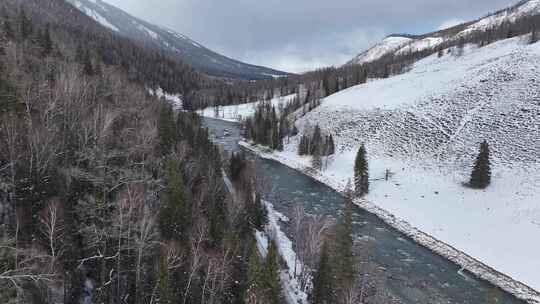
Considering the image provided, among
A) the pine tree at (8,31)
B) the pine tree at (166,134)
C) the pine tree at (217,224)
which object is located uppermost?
the pine tree at (8,31)

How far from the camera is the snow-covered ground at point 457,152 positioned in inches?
1578

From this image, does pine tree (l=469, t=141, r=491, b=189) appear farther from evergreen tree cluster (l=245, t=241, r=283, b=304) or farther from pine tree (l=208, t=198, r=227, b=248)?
evergreen tree cluster (l=245, t=241, r=283, b=304)

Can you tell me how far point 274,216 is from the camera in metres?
44.5

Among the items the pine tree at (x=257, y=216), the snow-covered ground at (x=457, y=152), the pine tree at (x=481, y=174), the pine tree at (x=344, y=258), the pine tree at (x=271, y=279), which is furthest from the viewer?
the pine tree at (x=481, y=174)

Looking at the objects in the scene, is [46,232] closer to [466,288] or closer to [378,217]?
[466,288]

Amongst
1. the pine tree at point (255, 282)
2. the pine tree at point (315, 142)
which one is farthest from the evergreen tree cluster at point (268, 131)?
the pine tree at point (255, 282)

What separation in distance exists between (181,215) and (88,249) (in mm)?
7326

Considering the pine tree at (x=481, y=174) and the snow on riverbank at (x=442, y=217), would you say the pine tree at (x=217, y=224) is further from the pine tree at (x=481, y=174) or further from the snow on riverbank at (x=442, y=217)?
the pine tree at (x=481, y=174)

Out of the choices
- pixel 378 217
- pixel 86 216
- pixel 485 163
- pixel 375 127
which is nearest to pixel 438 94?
pixel 375 127

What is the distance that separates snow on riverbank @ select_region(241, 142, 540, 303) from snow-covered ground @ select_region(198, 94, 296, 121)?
329ft

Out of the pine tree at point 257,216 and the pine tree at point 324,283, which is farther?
the pine tree at point 257,216

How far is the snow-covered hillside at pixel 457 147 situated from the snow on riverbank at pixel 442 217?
0.49ft

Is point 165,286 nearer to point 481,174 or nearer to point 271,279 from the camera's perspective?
point 271,279

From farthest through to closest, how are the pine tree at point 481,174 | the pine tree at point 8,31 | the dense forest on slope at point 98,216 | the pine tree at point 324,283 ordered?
the pine tree at point 8,31
the pine tree at point 481,174
the pine tree at point 324,283
the dense forest on slope at point 98,216
